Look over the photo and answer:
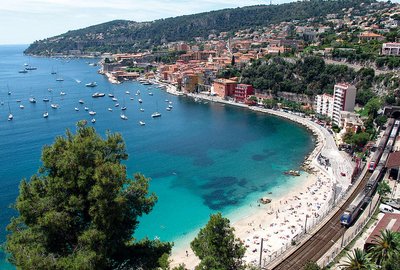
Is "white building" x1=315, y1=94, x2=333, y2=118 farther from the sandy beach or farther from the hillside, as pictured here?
the hillside

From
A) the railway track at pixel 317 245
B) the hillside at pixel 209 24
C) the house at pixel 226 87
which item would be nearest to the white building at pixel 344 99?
the house at pixel 226 87

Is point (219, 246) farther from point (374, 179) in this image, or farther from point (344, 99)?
point (344, 99)

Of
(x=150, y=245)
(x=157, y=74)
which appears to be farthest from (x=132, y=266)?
(x=157, y=74)

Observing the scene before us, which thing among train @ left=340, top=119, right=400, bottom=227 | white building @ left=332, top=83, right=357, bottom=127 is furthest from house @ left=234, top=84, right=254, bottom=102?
train @ left=340, top=119, right=400, bottom=227

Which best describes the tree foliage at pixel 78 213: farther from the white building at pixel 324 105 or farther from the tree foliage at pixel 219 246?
the white building at pixel 324 105

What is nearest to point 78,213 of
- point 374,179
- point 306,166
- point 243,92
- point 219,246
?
point 219,246

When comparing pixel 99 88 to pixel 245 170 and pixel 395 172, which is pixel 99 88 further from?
pixel 395 172
